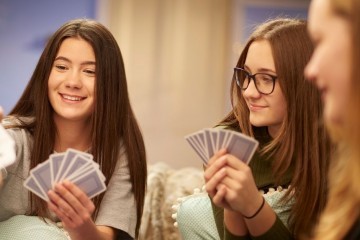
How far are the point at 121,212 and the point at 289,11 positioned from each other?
14.1 ft

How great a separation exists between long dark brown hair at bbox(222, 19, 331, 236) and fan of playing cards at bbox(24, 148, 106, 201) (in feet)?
2.34

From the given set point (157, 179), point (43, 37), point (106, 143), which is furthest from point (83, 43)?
point (43, 37)

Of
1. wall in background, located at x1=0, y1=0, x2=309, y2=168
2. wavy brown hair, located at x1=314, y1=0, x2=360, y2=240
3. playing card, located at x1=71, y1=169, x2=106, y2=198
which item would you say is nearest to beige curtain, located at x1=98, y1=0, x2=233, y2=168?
wall in background, located at x1=0, y1=0, x2=309, y2=168

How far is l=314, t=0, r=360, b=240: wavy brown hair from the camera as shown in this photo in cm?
153

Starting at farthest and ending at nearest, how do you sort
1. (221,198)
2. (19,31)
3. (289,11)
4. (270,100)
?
(289,11)
(19,31)
(270,100)
(221,198)

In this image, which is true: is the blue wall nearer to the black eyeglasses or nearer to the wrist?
the black eyeglasses

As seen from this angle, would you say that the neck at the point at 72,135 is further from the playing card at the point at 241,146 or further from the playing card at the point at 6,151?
the playing card at the point at 241,146

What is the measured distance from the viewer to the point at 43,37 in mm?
6414

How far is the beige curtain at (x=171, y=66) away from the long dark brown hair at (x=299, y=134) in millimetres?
3776

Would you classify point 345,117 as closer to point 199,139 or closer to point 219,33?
point 199,139

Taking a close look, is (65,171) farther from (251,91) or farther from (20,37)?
(20,37)

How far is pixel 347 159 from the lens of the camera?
1758mm

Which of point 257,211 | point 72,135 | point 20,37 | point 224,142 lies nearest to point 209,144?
point 224,142

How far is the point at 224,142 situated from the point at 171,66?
428 centimetres
